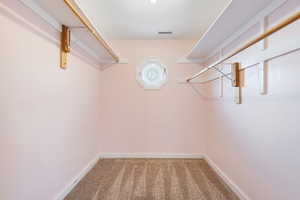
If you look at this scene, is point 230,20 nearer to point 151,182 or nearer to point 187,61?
point 187,61

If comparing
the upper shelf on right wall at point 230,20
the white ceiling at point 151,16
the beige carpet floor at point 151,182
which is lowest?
the beige carpet floor at point 151,182

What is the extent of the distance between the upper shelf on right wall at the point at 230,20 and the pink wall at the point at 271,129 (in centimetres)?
15

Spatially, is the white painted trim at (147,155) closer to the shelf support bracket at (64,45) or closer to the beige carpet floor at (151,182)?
the beige carpet floor at (151,182)

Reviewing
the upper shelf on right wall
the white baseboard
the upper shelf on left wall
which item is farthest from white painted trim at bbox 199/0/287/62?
the white baseboard

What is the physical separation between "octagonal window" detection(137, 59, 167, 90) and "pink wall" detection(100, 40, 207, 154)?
8 centimetres

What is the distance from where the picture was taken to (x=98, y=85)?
3498 mm

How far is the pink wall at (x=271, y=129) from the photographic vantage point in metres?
1.35

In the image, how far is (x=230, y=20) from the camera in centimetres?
196

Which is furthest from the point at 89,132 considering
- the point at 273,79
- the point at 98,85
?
the point at 273,79

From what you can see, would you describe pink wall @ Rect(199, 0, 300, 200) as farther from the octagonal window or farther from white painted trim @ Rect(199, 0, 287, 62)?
the octagonal window

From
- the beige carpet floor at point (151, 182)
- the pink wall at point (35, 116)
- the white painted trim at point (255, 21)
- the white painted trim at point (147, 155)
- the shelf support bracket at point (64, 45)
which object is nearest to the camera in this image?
the pink wall at point (35, 116)

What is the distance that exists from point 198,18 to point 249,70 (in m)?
1.15

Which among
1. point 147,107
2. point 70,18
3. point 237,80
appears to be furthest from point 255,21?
point 147,107

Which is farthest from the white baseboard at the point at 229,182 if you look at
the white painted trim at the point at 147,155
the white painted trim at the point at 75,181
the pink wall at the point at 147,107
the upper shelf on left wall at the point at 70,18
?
the upper shelf on left wall at the point at 70,18
